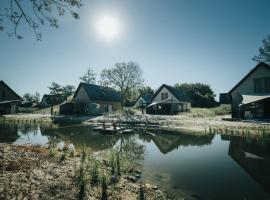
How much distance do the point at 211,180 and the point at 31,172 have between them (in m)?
6.76

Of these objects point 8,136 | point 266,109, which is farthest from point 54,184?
point 266,109

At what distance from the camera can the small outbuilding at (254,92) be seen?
26.2 meters

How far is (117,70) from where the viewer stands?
46.6 metres

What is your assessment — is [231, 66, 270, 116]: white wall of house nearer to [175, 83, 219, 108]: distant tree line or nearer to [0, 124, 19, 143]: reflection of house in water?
[0, 124, 19, 143]: reflection of house in water

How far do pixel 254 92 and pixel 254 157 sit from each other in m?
Result: 19.1

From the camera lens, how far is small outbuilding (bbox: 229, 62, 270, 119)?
2625 cm

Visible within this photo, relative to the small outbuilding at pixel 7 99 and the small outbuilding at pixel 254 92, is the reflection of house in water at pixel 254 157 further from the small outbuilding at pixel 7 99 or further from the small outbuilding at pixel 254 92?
the small outbuilding at pixel 7 99

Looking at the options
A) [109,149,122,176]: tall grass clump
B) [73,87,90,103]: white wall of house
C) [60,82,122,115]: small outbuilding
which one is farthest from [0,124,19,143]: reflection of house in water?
[73,87,90,103]: white wall of house

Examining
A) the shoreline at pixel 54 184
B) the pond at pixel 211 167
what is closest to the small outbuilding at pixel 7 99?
the pond at pixel 211 167

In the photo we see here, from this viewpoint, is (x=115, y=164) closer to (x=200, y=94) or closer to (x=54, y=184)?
(x=54, y=184)

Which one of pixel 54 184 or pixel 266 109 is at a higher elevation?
pixel 266 109

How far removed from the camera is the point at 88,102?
43.4m

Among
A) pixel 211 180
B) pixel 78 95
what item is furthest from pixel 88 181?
pixel 78 95

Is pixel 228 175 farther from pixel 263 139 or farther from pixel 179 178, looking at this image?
pixel 263 139
